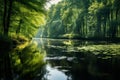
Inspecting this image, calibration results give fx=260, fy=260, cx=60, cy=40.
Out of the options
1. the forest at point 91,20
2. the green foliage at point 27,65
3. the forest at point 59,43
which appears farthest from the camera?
the forest at point 91,20

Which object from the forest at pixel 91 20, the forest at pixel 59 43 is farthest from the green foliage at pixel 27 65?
the forest at pixel 91 20

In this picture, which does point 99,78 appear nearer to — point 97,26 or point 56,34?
point 97,26

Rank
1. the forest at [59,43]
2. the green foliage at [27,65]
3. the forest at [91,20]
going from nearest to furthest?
the green foliage at [27,65], the forest at [59,43], the forest at [91,20]

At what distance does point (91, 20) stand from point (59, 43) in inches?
1227

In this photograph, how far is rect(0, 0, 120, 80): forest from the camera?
12762mm

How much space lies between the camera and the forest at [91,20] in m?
64.2

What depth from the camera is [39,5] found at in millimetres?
36250

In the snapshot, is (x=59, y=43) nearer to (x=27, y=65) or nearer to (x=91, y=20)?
(x=91, y=20)

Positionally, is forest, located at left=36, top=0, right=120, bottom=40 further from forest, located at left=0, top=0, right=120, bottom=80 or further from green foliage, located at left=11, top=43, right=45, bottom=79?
green foliage, located at left=11, top=43, right=45, bottom=79

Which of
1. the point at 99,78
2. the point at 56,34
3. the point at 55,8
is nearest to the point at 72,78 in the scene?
the point at 99,78

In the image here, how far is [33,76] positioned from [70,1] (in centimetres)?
8484

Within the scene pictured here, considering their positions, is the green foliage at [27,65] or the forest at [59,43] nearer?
the green foliage at [27,65]

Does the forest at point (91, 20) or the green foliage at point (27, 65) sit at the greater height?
the forest at point (91, 20)

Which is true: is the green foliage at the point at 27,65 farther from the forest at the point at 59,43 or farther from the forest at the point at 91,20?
the forest at the point at 91,20
